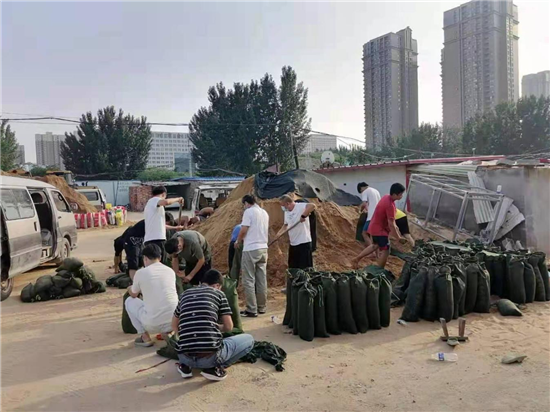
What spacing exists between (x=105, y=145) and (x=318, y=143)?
2149 centimetres

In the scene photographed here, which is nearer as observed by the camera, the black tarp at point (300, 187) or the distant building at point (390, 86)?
the black tarp at point (300, 187)

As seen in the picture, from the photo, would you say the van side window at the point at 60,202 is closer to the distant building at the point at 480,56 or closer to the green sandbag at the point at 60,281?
the green sandbag at the point at 60,281

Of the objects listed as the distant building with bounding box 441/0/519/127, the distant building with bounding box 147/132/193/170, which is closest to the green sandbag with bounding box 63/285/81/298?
the distant building with bounding box 441/0/519/127

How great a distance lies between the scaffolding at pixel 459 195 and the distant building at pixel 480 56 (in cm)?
2440

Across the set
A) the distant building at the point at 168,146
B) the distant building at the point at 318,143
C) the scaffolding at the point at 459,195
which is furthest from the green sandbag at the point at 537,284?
the distant building at the point at 168,146

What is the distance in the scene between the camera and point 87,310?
7152 mm

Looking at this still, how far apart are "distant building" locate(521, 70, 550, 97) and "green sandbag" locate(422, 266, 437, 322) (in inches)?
1710

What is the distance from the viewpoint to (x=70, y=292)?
802cm

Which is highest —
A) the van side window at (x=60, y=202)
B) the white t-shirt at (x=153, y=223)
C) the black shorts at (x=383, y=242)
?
the van side window at (x=60, y=202)

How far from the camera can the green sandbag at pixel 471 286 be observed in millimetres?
6473

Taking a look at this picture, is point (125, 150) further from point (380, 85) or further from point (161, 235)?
A: point (161, 235)

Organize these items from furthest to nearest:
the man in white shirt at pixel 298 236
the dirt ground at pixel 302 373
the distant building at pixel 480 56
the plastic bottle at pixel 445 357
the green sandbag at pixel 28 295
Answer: the distant building at pixel 480 56 → the green sandbag at pixel 28 295 → the man in white shirt at pixel 298 236 → the plastic bottle at pixel 445 357 → the dirt ground at pixel 302 373

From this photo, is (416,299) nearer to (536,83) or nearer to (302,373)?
(302,373)

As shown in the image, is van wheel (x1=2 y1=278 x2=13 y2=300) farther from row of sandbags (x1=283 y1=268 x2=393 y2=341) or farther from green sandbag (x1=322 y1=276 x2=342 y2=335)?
green sandbag (x1=322 y1=276 x2=342 y2=335)
